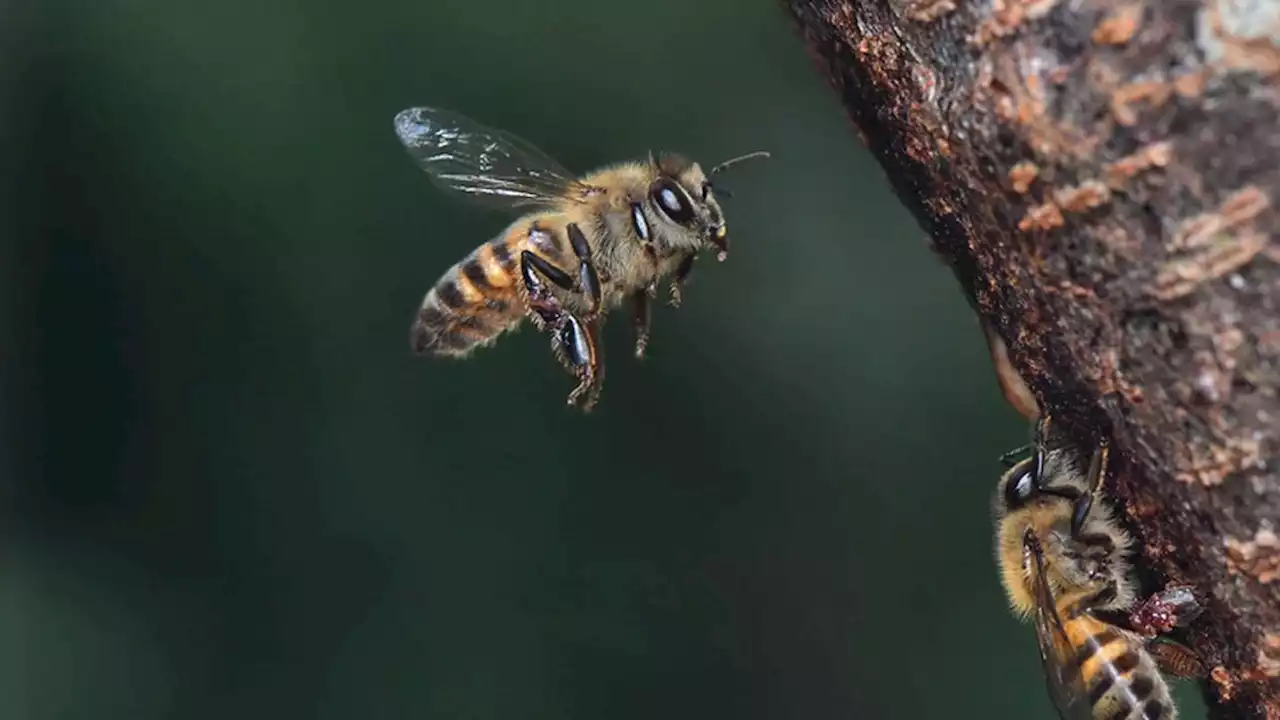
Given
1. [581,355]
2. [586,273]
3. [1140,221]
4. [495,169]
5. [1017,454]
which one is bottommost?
[1017,454]

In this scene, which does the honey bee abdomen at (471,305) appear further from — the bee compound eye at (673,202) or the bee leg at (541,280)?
the bee compound eye at (673,202)

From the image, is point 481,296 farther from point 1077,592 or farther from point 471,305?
point 1077,592

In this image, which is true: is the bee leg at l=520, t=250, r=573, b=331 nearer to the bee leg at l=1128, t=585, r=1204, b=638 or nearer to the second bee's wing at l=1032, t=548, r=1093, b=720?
the second bee's wing at l=1032, t=548, r=1093, b=720

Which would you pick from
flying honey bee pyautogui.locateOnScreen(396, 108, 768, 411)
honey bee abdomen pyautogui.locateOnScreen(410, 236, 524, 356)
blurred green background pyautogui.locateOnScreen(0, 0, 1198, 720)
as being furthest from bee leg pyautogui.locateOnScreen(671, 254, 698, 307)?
blurred green background pyautogui.locateOnScreen(0, 0, 1198, 720)

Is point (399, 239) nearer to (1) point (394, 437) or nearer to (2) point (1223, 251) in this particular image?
(1) point (394, 437)

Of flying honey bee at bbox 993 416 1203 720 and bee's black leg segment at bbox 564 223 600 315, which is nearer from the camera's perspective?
flying honey bee at bbox 993 416 1203 720

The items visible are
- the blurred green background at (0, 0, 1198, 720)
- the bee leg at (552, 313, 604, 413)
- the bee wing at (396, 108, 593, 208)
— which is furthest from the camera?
the blurred green background at (0, 0, 1198, 720)

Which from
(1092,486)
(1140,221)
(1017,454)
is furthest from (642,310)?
(1140,221)
